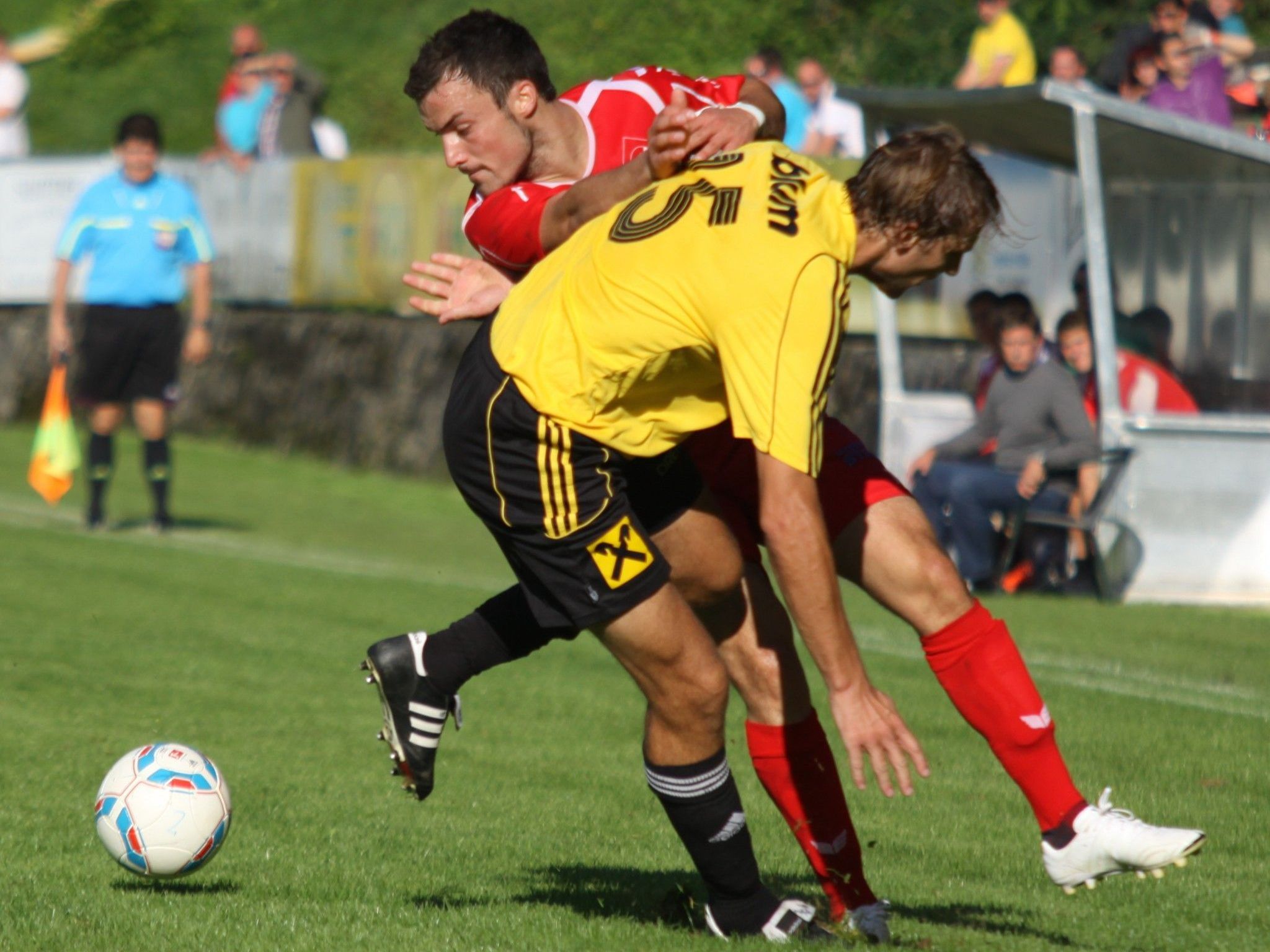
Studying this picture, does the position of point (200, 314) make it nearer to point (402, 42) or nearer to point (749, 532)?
point (749, 532)

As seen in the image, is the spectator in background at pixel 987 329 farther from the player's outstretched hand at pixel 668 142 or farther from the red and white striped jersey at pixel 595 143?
the player's outstretched hand at pixel 668 142

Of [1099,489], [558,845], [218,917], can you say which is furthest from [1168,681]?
[218,917]

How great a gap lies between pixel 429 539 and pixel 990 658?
9.83 meters

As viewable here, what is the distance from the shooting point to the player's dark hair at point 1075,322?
38.8 feet

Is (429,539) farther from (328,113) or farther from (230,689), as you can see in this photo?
(328,113)

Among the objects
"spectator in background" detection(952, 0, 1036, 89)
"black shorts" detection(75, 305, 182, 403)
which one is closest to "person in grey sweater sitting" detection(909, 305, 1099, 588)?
"spectator in background" detection(952, 0, 1036, 89)

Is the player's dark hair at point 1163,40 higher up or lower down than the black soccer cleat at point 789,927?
higher up

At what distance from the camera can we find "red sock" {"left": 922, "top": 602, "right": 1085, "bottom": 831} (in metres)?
4.18

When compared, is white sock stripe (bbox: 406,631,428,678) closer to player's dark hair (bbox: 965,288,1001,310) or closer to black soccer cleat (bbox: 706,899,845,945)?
black soccer cleat (bbox: 706,899,845,945)

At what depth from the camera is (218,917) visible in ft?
14.9

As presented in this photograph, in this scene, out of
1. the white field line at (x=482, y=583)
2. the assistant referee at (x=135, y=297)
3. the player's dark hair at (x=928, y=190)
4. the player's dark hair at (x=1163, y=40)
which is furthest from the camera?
the player's dark hair at (x=1163, y=40)

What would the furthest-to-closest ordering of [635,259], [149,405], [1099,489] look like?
[149,405] → [1099,489] → [635,259]

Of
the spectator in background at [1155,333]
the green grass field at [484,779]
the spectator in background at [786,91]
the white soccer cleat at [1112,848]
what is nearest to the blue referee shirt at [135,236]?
the green grass field at [484,779]

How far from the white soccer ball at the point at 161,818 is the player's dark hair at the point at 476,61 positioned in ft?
6.07
